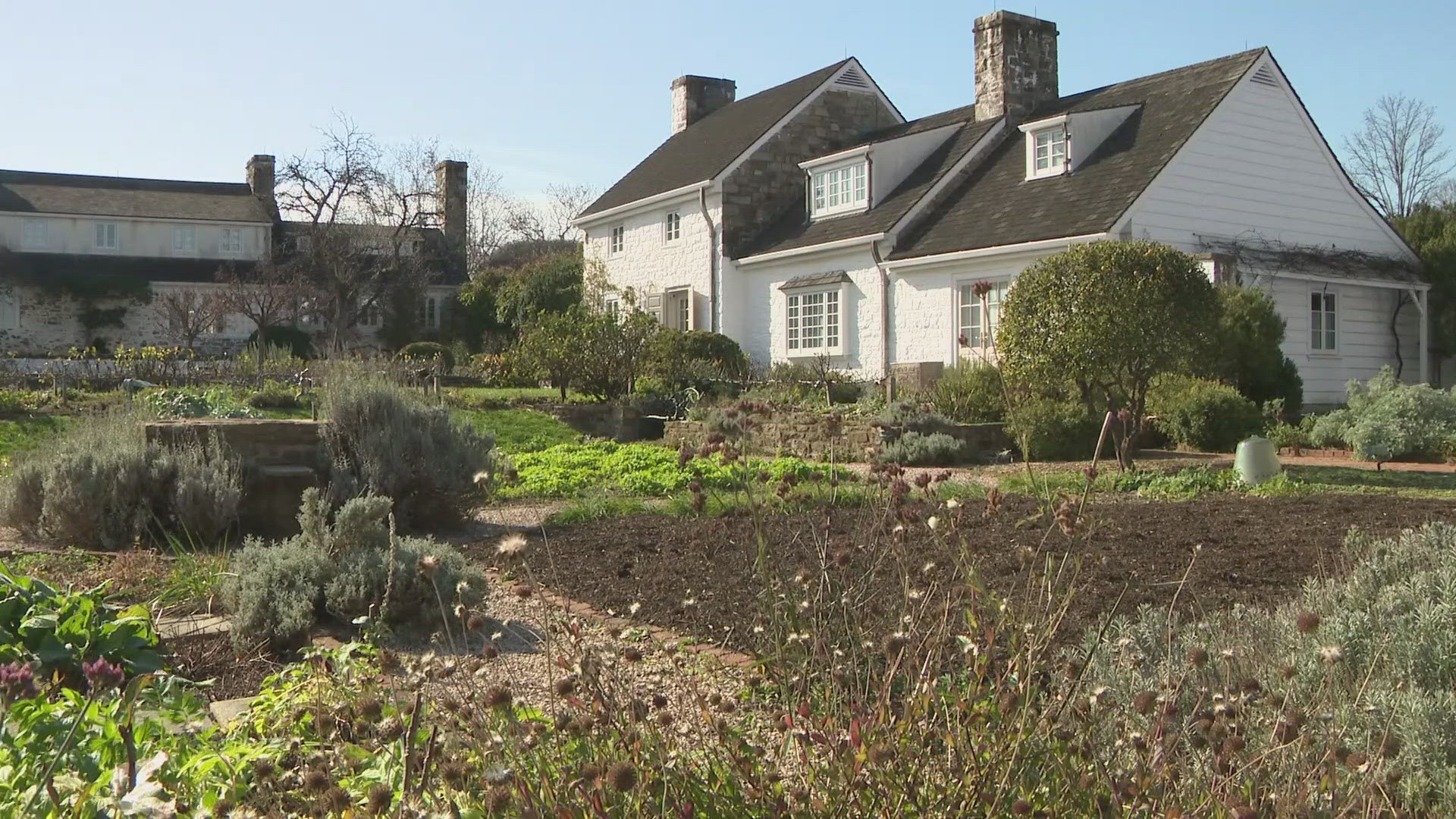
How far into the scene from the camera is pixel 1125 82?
75.0 ft

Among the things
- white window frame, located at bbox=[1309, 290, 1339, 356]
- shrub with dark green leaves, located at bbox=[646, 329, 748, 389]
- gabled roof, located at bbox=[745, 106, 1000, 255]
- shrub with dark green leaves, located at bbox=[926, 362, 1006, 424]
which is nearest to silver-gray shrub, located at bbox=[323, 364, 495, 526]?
shrub with dark green leaves, located at bbox=[926, 362, 1006, 424]

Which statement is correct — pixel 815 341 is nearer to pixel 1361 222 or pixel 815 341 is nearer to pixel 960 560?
pixel 1361 222

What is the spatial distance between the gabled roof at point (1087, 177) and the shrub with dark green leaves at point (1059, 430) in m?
4.52

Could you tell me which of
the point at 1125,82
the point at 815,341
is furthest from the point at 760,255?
the point at 1125,82

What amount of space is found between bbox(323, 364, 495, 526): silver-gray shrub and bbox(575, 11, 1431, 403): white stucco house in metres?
11.8

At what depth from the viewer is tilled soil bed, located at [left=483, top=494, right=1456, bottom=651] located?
17.1 feet

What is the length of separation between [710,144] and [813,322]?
6.53 metres

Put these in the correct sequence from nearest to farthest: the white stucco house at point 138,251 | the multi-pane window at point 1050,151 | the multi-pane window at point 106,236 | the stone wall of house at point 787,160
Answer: the multi-pane window at point 1050,151 → the stone wall of house at point 787,160 → the white stucco house at point 138,251 → the multi-pane window at point 106,236

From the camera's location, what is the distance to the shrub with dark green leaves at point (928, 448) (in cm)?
1384

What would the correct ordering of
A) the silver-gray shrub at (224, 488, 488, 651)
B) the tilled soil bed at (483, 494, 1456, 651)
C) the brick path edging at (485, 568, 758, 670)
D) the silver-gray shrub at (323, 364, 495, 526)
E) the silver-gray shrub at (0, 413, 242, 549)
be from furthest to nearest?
the silver-gray shrub at (323, 364, 495, 526), the silver-gray shrub at (0, 413, 242, 549), the tilled soil bed at (483, 494, 1456, 651), the silver-gray shrub at (224, 488, 488, 651), the brick path edging at (485, 568, 758, 670)

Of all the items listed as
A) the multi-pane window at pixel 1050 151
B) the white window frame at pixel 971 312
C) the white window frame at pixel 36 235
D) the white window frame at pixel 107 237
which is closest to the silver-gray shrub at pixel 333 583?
the white window frame at pixel 971 312

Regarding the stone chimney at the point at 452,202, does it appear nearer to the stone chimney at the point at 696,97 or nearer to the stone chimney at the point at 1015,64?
the stone chimney at the point at 696,97

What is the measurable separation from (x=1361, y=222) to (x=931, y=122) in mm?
8523

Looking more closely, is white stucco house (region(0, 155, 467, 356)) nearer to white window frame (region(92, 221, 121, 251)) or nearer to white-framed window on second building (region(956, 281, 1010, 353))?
white window frame (region(92, 221, 121, 251))
